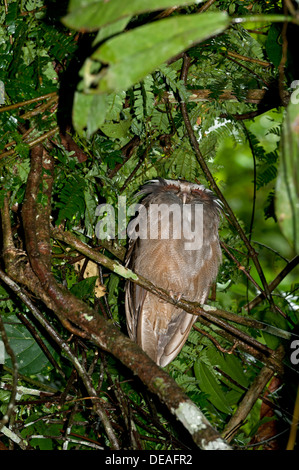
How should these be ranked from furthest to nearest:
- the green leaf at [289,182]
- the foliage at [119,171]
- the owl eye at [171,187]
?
the owl eye at [171,187], the foliage at [119,171], the green leaf at [289,182]

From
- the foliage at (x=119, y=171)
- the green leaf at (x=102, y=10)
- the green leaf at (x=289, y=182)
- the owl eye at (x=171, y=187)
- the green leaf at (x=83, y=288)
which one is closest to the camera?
the green leaf at (x=102, y=10)

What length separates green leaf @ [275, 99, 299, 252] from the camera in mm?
858

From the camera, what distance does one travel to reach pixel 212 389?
3.13 metres

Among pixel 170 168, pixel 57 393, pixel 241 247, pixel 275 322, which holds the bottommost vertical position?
pixel 57 393

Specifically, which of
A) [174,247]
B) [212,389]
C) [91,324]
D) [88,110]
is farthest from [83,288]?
[88,110]

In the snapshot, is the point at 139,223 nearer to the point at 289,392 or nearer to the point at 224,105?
the point at 224,105

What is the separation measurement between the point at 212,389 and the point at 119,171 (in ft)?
5.68

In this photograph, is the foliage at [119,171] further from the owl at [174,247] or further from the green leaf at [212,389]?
the owl at [174,247]

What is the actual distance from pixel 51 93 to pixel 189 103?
105 cm

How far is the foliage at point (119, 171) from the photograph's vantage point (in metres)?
2.33

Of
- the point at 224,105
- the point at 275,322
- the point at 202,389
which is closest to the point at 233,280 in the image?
the point at 275,322

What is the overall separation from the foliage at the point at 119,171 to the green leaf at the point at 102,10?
47.6 inches

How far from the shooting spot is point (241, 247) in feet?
12.2

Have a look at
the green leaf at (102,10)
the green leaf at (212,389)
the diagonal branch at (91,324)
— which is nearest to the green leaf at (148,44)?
the green leaf at (102,10)
